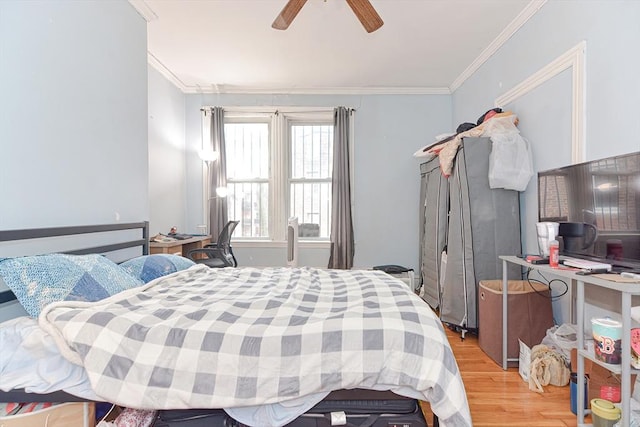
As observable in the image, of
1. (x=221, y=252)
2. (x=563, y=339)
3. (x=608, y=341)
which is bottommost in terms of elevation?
(x=563, y=339)

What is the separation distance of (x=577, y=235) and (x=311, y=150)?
3235 mm

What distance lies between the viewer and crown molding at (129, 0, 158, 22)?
2.56 metres

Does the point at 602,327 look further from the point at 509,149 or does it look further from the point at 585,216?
the point at 509,149

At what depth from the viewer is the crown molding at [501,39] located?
263 cm

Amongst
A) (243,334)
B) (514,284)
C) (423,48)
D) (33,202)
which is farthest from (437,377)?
(423,48)

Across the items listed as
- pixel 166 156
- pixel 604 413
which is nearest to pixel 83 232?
pixel 166 156

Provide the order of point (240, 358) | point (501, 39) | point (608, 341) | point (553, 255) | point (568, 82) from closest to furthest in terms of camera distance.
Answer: point (240, 358) → point (608, 341) → point (553, 255) → point (568, 82) → point (501, 39)

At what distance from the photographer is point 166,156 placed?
156 inches

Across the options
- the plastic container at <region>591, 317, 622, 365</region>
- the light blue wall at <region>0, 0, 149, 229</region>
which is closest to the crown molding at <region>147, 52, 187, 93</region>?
the light blue wall at <region>0, 0, 149, 229</region>

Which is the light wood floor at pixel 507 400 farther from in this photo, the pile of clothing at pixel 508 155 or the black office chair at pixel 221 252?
the black office chair at pixel 221 252

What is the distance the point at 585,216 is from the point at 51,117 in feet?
10.1

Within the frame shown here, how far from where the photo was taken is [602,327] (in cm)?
152

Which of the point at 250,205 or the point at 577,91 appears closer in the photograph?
the point at 577,91

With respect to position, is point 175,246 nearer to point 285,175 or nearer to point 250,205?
point 250,205
